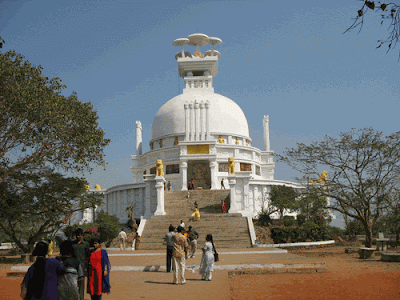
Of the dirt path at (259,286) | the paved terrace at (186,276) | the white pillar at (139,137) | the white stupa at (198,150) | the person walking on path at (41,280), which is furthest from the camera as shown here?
the white pillar at (139,137)

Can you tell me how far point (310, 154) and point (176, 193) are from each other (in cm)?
1450

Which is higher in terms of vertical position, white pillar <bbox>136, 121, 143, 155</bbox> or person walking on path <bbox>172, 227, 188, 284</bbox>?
white pillar <bbox>136, 121, 143, 155</bbox>

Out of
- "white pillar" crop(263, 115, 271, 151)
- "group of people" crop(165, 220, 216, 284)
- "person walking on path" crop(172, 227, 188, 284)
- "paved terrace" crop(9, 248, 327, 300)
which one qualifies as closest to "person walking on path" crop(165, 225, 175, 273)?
"group of people" crop(165, 220, 216, 284)

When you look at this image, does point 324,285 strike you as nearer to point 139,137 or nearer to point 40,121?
point 40,121

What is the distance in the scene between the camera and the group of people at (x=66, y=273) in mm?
5914

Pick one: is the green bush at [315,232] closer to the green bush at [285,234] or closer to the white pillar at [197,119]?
the green bush at [285,234]

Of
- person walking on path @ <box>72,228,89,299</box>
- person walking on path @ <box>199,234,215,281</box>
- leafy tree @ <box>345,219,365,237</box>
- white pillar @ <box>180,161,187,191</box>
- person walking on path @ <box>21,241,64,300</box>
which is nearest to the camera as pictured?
person walking on path @ <box>21,241,64,300</box>

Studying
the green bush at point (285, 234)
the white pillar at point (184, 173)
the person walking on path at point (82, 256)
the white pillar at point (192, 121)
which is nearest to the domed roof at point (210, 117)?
the white pillar at point (192, 121)

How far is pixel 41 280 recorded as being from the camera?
5914mm

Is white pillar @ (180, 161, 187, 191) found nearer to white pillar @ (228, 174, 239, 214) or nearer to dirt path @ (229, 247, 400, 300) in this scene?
white pillar @ (228, 174, 239, 214)

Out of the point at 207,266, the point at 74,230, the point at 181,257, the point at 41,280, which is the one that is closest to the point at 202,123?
the point at 74,230

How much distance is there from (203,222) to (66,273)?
19.5 metres

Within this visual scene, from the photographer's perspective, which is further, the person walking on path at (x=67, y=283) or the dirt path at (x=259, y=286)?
the dirt path at (x=259, y=286)

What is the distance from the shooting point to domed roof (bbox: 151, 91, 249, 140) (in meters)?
48.1
